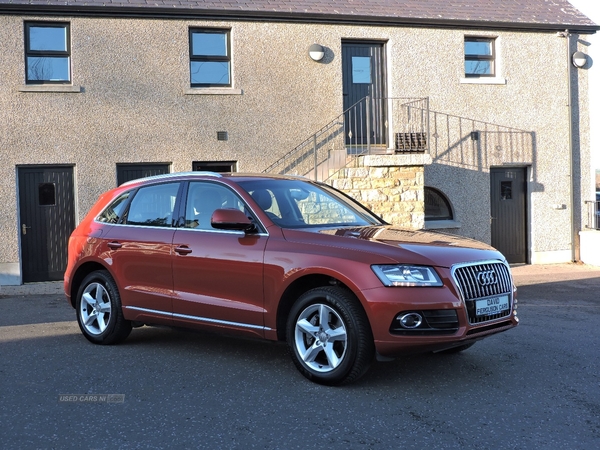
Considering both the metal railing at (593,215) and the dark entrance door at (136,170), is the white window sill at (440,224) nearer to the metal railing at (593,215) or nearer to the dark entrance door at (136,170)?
the metal railing at (593,215)

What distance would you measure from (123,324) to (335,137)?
9.00 meters

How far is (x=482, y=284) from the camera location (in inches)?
235

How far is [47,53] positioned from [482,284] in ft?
36.1

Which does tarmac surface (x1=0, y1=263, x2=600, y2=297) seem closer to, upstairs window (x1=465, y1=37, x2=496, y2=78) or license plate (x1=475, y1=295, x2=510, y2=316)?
upstairs window (x1=465, y1=37, x2=496, y2=78)

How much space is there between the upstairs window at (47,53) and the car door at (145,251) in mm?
7700

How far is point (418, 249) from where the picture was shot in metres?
5.85

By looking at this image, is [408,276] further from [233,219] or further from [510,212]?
[510,212]

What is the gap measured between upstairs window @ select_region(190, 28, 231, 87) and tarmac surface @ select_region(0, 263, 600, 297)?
15.7ft

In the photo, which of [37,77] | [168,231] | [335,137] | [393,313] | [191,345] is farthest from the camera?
[335,137]

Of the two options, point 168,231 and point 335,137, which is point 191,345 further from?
point 335,137

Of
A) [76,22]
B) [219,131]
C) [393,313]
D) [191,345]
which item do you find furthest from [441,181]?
[393,313]

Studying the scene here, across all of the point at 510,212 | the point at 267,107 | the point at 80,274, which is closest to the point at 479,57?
the point at 510,212

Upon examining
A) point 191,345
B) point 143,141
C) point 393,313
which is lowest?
point 191,345

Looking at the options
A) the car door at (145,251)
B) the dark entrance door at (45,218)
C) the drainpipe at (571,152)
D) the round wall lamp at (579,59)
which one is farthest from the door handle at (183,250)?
the round wall lamp at (579,59)
